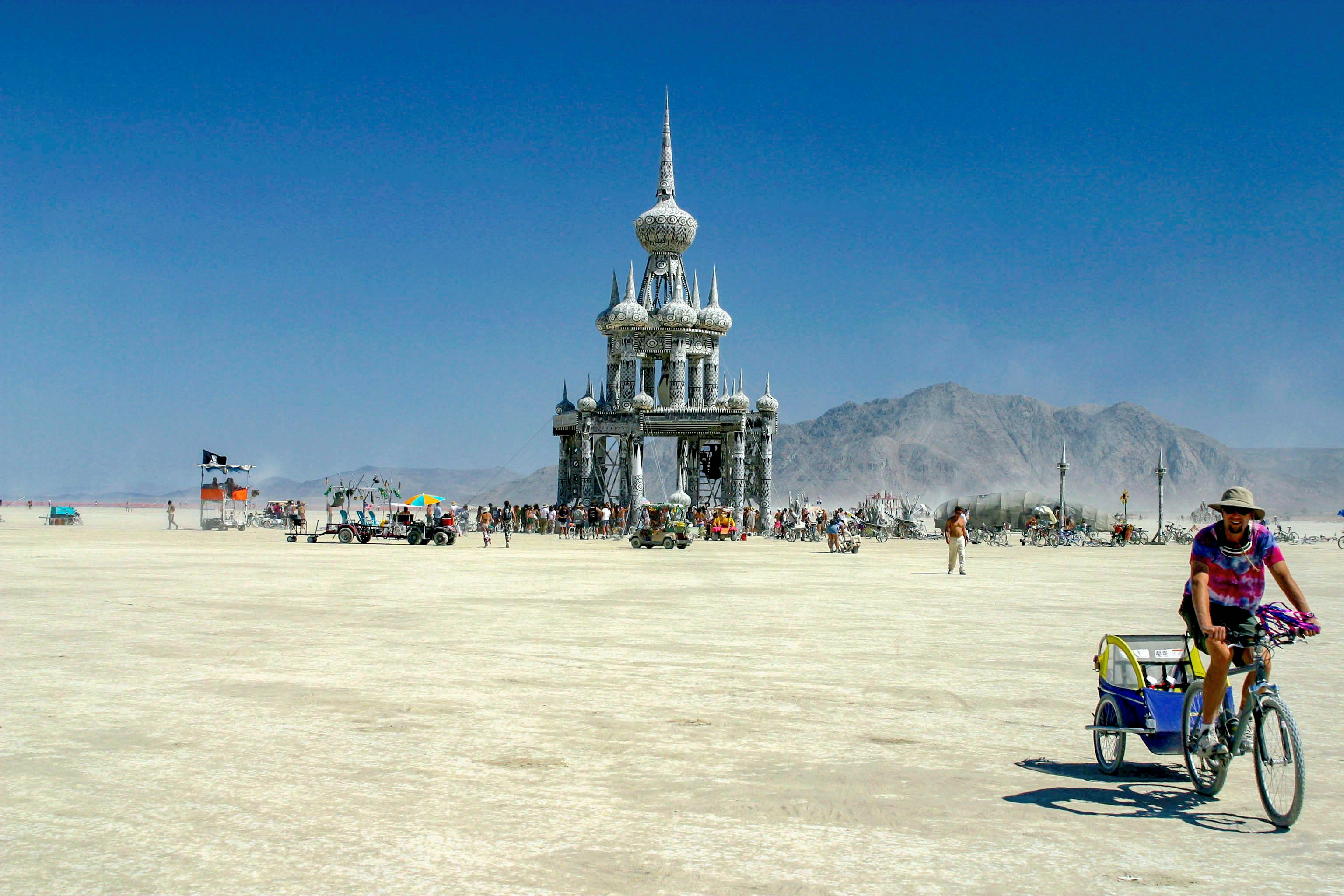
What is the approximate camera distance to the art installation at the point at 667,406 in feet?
222

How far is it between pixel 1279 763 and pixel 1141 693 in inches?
41.8

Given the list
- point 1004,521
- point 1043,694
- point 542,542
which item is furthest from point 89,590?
point 1004,521

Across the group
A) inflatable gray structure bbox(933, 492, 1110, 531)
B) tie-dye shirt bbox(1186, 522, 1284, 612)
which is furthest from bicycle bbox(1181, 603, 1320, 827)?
inflatable gray structure bbox(933, 492, 1110, 531)

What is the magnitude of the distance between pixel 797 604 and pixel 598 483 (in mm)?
53781

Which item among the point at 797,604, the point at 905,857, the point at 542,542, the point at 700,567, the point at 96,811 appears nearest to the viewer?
the point at 905,857

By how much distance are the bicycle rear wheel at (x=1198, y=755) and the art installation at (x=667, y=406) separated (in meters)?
56.8

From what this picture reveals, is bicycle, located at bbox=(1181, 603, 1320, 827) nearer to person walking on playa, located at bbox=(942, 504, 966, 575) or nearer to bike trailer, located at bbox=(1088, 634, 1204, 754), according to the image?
bike trailer, located at bbox=(1088, 634, 1204, 754)

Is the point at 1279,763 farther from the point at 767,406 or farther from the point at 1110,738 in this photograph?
the point at 767,406

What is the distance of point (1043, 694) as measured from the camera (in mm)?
9695

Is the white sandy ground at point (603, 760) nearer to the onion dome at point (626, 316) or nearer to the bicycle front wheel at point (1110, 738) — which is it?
the bicycle front wheel at point (1110, 738)

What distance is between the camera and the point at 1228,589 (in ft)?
21.1

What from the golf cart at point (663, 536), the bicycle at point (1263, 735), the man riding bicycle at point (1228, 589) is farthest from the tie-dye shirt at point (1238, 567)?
the golf cart at point (663, 536)

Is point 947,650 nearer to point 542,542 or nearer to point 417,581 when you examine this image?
point 417,581

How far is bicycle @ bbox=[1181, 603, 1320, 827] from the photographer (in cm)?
585
